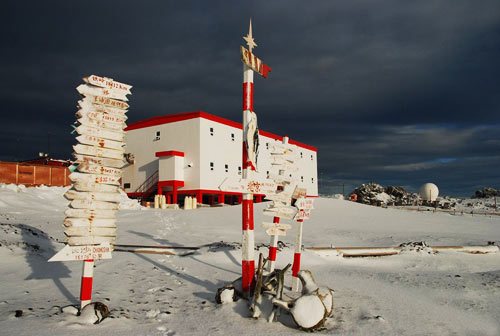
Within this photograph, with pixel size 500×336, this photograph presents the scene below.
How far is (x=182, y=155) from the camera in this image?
121ft

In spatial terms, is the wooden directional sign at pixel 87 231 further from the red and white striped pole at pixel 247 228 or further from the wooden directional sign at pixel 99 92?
the red and white striped pole at pixel 247 228

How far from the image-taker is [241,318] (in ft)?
21.0

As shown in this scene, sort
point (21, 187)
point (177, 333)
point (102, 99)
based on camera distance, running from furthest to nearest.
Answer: point (21, 187) < point (102, 99) < point (177, 333)

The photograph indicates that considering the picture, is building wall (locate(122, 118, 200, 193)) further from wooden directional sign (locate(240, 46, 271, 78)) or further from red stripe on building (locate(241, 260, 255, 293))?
red stripe on building (locate(241, 260, 255, 293))

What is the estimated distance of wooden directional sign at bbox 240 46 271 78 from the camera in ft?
24.4

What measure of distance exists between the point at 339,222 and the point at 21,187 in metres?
26.1

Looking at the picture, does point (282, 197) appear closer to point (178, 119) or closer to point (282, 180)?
point (282, 180)

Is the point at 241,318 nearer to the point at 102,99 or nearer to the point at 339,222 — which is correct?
the point at 102,99

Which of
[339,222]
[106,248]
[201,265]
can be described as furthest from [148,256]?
[339,222]

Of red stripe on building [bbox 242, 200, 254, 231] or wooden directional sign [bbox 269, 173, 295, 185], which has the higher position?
wooden directional sign [bbox 269, 173, 295, 185]

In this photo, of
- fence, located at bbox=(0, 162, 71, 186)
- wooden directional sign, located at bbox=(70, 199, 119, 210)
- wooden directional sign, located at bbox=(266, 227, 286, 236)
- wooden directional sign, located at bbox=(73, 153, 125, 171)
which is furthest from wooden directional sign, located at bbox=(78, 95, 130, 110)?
fence, located at bbox=(0, 162, 71, 186)

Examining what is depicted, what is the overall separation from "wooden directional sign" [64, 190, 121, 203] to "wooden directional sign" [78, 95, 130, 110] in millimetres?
1513

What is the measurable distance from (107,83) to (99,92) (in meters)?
0.24

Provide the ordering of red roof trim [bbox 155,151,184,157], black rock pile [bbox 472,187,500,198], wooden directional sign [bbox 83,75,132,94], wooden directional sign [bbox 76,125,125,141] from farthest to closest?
black rock pile [bbox 472,187,500,198] < red roof trim [bbox 155,151,184,157] < wooden directional sign [bbox 83,75,132,94] < wooden directional sign [bbox 76,125,125,141]
